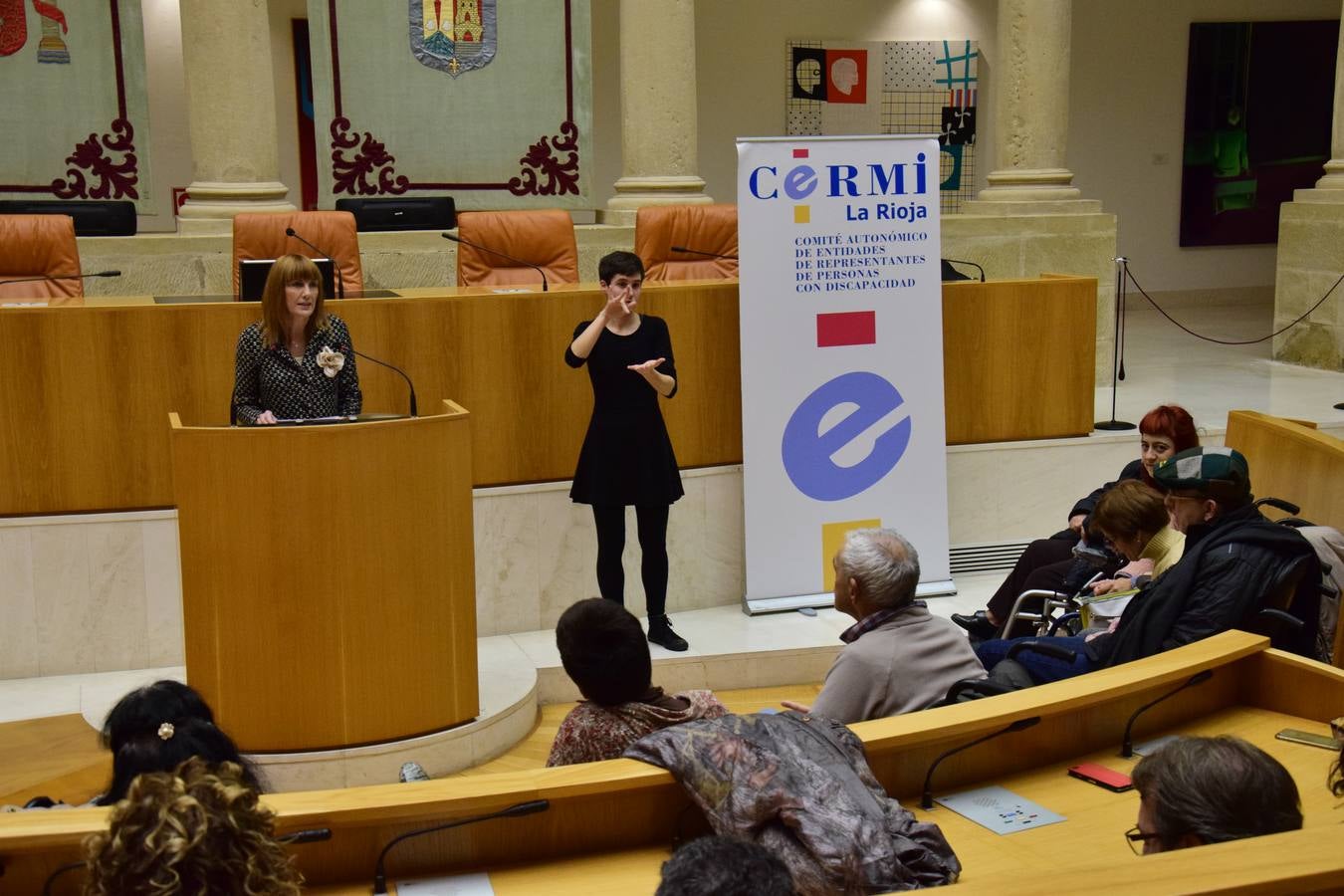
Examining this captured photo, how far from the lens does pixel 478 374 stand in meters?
5.44

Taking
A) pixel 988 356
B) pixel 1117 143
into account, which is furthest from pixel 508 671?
pixel 1117 143

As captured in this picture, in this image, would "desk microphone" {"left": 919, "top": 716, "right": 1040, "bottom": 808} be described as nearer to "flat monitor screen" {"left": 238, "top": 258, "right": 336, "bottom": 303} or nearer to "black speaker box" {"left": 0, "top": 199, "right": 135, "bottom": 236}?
"flat monitor screen" {"left": 238, "top": 258, "right": 336, "bottom": 303}

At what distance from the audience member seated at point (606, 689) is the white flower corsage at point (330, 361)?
1.77m

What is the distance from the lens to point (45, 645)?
504 cm

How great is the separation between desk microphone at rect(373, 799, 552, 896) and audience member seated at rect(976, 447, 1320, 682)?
1527 millimetres

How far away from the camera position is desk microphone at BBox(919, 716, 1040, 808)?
113 inches

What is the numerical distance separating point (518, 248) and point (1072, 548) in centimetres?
288

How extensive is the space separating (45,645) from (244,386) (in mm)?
1306

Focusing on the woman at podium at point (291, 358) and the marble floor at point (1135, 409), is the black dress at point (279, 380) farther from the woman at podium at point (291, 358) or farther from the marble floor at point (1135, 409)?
the marble floor at point (1135, 409)

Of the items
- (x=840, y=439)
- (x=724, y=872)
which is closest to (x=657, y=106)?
(x=840, y=439)

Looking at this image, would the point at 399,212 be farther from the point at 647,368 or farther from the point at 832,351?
the point at 647,368

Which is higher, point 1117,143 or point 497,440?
point 1117,143

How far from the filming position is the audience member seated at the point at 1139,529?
4117mm

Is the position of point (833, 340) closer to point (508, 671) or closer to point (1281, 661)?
point (508, 671)
